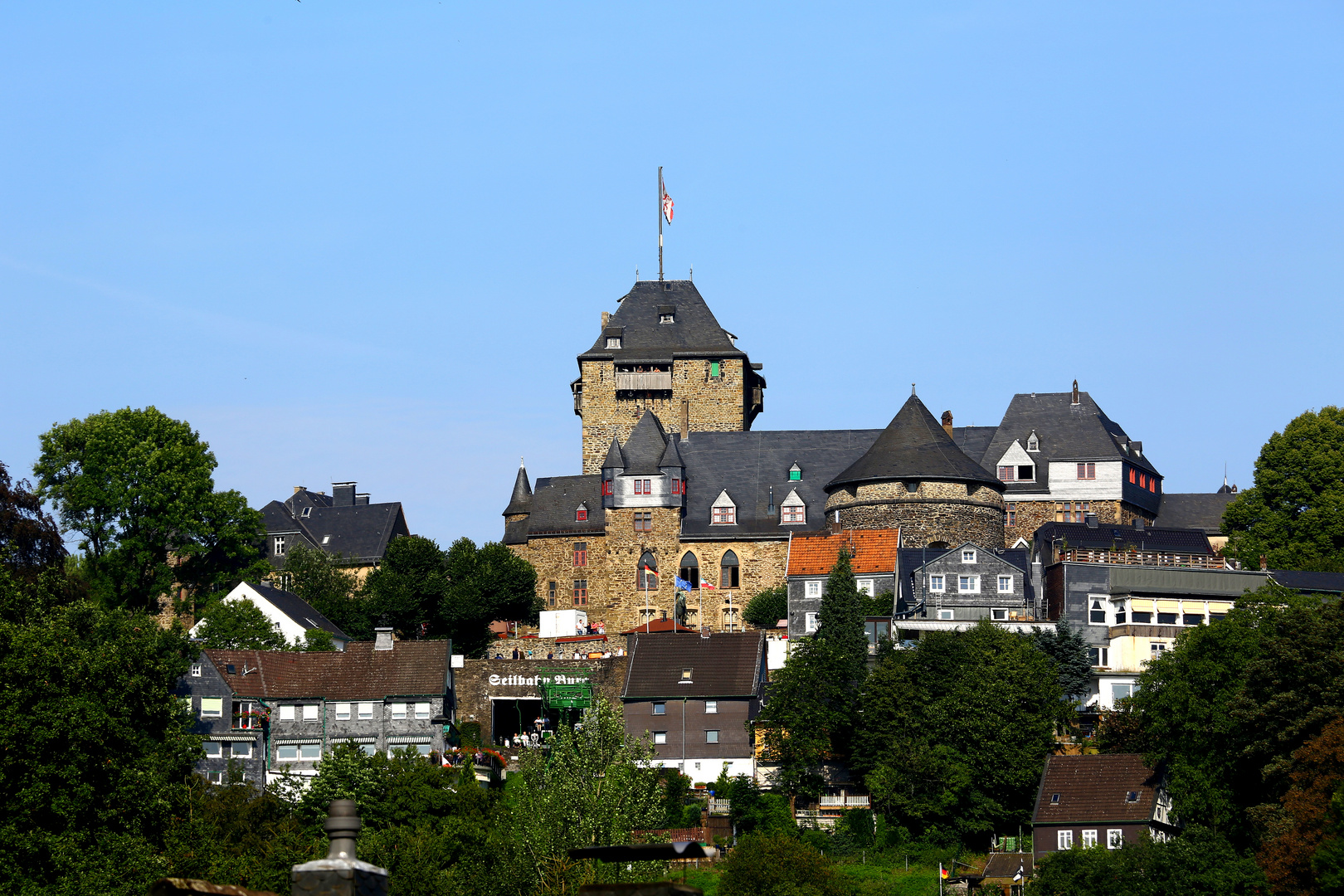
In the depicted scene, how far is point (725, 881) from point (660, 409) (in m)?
47.3

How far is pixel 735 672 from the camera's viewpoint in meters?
66.1

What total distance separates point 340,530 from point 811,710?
43562mm

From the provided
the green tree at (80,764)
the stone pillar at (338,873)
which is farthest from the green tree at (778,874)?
the stone pillar at (338,873)

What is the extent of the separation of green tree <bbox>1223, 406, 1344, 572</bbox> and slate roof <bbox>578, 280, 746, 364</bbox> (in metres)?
28.3

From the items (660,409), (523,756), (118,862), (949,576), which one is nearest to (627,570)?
(660,409)

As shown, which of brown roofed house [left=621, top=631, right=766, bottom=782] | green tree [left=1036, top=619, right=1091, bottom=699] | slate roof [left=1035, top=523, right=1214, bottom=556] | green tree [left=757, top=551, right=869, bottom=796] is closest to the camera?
green tree [left=757, top=551, right=869, bottom=796]

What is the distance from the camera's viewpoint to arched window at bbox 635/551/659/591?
8381cm

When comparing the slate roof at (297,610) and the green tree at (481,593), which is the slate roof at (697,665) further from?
the slate roof at (297,610)

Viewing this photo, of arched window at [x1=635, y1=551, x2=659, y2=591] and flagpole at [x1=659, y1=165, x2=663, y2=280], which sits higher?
flagpole at [x1=659, y1=165, x2=663, y2=280]

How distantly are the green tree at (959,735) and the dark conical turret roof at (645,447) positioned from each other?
26.8m

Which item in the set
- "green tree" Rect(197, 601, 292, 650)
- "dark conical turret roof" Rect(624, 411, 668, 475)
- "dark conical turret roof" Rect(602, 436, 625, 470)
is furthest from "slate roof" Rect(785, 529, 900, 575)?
"green tree" Rect(197, 601, 292, 650)

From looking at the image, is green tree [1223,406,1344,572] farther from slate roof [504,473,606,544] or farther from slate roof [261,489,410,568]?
slate roof [261,489,410,568]

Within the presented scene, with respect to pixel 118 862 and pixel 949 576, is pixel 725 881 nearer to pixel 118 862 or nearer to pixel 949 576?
pixel 118 862

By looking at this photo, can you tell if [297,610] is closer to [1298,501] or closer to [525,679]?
[525,679]
